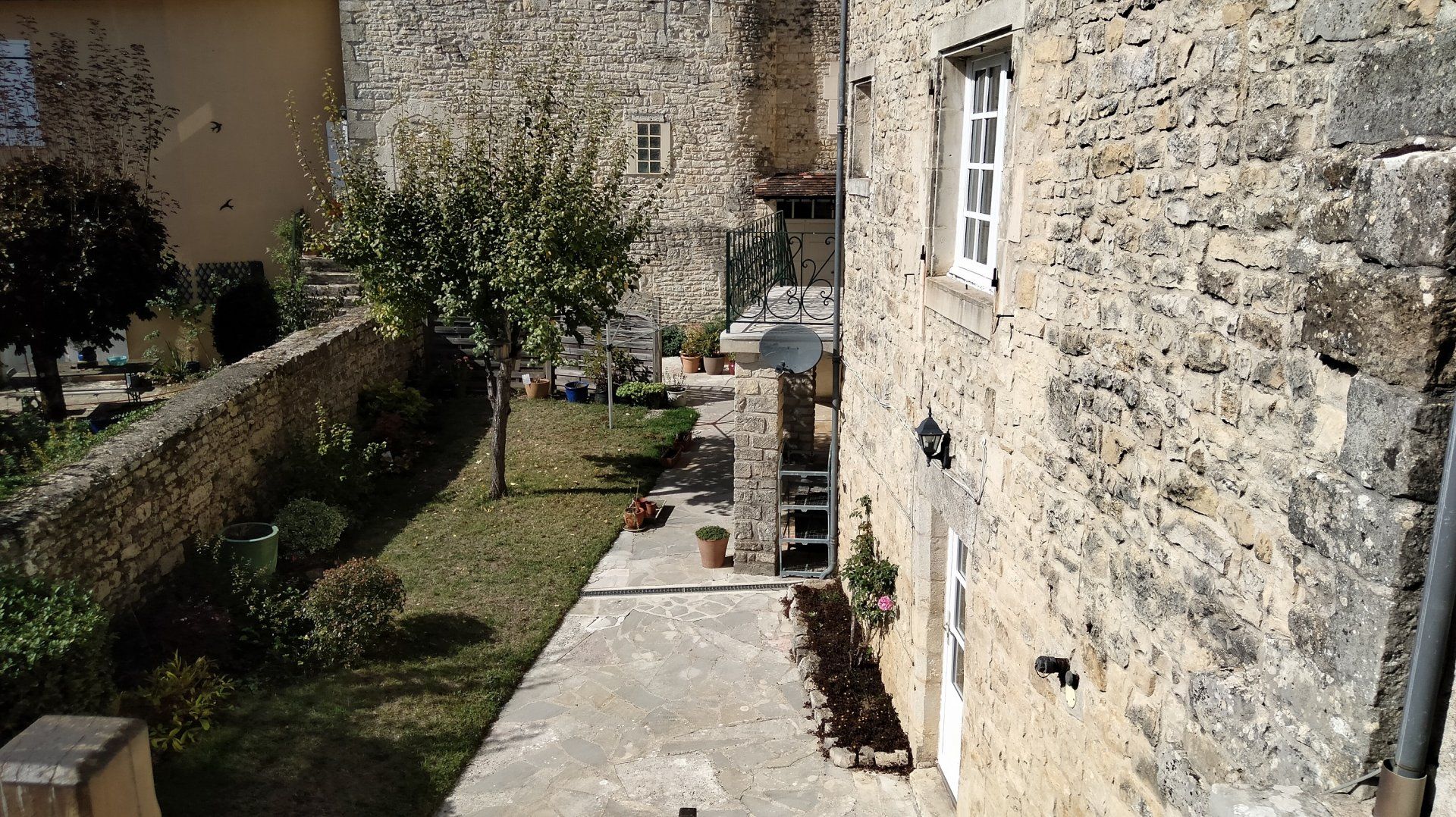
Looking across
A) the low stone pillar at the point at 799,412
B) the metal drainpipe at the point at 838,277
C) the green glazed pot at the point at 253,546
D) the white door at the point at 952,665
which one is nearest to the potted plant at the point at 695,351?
the low stone pillar at the point at 799,412

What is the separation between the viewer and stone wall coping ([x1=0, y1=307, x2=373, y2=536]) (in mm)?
6984

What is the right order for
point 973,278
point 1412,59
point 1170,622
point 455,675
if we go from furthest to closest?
point 455,675 < point 973,278 < point 1170,622 < point 1412,59

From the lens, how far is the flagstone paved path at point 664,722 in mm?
6574

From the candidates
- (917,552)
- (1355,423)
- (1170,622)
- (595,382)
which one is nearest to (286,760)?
(917,552)

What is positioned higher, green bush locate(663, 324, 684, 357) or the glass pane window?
the glass pane window

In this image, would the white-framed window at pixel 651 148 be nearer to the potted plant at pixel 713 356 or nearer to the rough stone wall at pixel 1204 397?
the potted plant at pixel 713 356

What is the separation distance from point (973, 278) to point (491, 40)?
1653 centimetres

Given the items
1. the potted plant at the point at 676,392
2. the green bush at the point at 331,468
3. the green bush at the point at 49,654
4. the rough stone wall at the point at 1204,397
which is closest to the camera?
the rough stone wall at the point at 1204,397

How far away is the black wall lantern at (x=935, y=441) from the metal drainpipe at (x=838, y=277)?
145 inches

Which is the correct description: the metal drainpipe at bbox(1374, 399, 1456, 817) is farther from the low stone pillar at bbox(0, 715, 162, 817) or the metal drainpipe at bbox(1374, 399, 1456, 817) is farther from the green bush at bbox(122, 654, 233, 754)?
the green bush at bbox(122, 654, 233, 754)

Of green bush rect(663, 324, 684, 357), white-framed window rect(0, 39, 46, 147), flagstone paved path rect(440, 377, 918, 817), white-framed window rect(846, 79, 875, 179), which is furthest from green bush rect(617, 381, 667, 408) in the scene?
white-framed window rect(0, 39, 46, 147)

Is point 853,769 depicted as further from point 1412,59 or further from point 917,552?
point 1412,59

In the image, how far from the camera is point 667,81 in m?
20.1

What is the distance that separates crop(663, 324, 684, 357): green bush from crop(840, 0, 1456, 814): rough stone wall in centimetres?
1549
